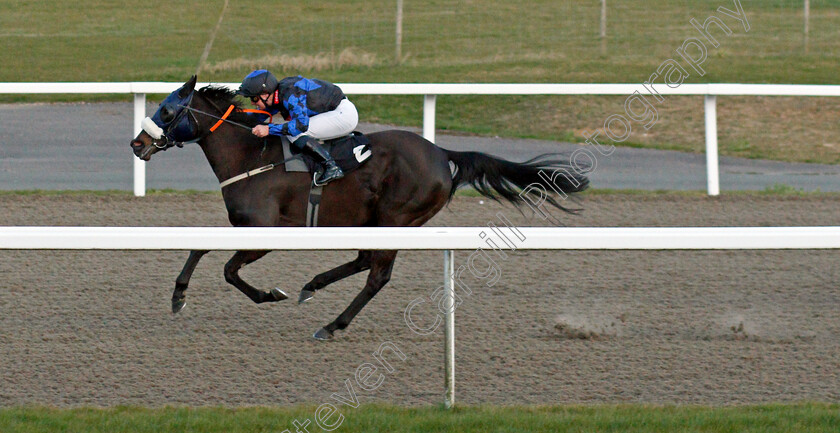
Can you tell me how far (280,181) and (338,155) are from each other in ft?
1.10

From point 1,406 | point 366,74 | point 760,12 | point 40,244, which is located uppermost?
point 760,12

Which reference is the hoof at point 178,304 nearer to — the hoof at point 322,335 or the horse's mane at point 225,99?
the hoof at point 322,335

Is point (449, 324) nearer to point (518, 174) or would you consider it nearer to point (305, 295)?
point (305, 295)

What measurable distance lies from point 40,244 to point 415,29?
12.9m

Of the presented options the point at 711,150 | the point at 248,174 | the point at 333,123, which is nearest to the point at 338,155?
the point at 333,123

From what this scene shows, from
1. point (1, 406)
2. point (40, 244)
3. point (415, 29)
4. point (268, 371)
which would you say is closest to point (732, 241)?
point (268, 371)

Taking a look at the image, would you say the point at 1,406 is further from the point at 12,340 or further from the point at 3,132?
the point at 3,132

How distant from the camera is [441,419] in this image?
3.80 metres

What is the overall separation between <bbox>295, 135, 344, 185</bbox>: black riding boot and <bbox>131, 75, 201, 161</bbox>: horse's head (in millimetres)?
581

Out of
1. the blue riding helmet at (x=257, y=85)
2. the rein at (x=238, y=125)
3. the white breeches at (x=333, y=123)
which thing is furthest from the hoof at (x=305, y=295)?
the blue riding helmet at (x=257, y=85)

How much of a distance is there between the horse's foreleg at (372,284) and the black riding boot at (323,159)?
478 mm

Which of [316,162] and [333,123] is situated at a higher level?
[333,123]

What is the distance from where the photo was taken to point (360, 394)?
4.29 meters

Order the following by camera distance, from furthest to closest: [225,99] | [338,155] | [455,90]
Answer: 1. [455,90]
2. [225,99]
3. [338,155]
